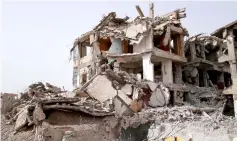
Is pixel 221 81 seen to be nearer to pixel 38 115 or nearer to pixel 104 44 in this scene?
pixel 104 44

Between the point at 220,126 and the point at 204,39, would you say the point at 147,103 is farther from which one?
the point at 204,39

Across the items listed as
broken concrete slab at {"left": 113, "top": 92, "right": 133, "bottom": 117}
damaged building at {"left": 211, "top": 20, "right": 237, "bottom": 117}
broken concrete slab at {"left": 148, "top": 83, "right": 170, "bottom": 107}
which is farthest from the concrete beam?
broken concrete slab at {"left": 113, "top": 92, "right": 133, "bottom": 117}

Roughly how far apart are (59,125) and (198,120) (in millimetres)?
7429

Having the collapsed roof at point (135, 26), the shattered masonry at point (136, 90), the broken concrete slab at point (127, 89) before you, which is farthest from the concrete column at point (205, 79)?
the broken concrete slab at point (127, 89)

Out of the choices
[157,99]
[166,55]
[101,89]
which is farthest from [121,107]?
[166,55]

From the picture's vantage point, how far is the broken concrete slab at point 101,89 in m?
13.8

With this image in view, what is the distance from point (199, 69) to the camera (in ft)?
89.0

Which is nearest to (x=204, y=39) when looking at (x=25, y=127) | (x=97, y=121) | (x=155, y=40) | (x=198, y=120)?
(x=155, y=40)

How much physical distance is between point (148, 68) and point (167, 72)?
80.2 inches

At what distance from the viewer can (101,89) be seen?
1393 centimetres

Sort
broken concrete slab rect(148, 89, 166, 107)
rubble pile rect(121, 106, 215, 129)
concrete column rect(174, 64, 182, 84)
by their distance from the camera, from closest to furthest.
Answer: rubble pile rect(121, 106, 215, 129) < broken concrete slab rect(148, 89, 166, 107) < concrete column rect(174, 64, 182, 84)

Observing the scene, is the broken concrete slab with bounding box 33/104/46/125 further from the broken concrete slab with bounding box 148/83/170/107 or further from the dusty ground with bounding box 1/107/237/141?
the broken concrete slab with bounding box 148/83/170/107

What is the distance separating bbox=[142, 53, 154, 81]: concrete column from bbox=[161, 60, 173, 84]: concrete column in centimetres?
164

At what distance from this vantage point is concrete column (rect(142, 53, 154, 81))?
72.2 ft
